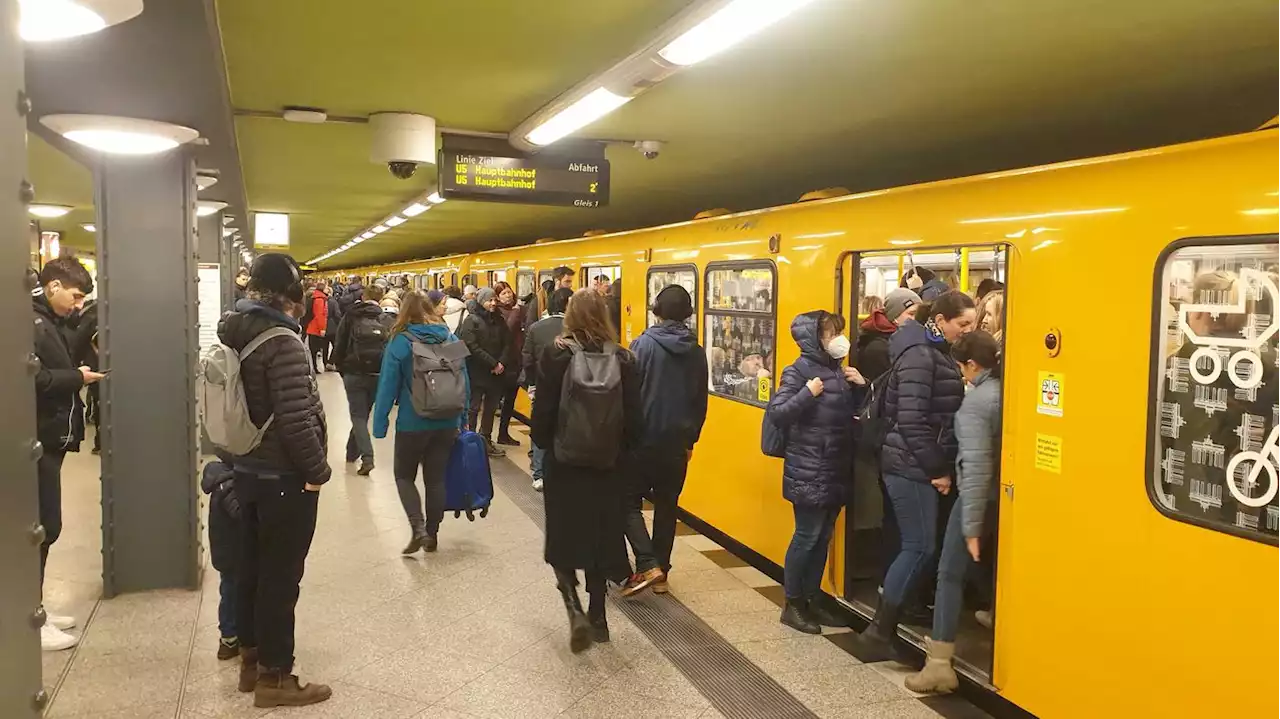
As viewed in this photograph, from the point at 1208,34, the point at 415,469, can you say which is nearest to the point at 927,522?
the point at 1208,34

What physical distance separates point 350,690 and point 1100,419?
317 centimetres

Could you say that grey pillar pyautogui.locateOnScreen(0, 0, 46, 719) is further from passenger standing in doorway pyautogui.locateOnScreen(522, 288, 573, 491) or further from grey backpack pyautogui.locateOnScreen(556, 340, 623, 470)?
passenger standing in doorway pyautogui.locateOnScreen(522, 288, 573, 491)

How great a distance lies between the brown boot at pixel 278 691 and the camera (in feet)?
11.8

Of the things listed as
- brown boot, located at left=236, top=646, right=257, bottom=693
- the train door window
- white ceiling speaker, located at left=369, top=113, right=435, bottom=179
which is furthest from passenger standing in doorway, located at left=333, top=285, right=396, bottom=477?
brown boot, located at left=236, top=646, right=257, bottom=693

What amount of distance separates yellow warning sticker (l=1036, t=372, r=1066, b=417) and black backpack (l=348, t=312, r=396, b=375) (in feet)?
18.2

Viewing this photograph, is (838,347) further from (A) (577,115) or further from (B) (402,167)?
(B) (402,167)

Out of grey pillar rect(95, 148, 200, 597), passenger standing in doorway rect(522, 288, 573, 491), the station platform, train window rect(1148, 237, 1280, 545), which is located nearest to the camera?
train window rect(1148, 237, 1280, 545)

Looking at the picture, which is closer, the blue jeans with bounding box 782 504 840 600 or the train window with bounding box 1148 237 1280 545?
the train window with bounding box 1148 237 1280 545

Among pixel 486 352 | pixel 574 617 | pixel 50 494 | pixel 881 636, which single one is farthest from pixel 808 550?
pixel 486 352

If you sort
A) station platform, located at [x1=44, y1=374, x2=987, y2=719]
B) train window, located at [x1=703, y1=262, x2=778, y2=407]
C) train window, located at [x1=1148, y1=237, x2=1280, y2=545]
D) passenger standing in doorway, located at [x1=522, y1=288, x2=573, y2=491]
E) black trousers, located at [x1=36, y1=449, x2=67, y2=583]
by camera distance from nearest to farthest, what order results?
1. train window, located at [x1=1148, y1=237, x2=1280, y2=545]
2. station platform, located at [x1=44, y1=374, x2=987, y2=719]
3. black trousers, located at [x1=36, y1=449, x2=67, y2=583]
4. train window, located at [x1=703, y1=262, x2=778, y2=407]
5. passenger standing in doorway, located at [x1=522, y1=288, x2=573, y2=491]

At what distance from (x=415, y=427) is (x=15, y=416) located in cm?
415

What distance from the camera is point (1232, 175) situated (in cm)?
281

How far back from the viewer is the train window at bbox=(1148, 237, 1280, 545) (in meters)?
2.73

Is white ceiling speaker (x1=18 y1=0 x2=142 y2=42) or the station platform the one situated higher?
white ceiling speaker (x1=18 y1=0 x2=142 y2=42)
